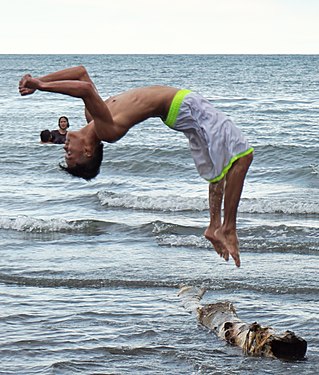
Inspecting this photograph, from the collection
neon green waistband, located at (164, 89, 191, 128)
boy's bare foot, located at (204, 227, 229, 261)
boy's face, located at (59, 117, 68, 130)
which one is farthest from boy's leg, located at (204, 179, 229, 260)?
boy's face, located at (59, 117, 68, 130)

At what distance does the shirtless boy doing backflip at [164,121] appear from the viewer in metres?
7.61

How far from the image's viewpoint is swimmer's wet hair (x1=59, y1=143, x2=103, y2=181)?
26.8 ft

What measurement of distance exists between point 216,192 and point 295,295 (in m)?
4.45

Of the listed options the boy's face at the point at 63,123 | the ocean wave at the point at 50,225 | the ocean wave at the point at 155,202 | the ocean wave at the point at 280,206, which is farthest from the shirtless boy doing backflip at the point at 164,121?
the ocean wave at the point at 155,202

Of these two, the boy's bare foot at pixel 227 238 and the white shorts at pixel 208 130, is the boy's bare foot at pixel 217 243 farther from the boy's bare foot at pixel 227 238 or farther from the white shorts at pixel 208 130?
the white shorts at pixel 208 130

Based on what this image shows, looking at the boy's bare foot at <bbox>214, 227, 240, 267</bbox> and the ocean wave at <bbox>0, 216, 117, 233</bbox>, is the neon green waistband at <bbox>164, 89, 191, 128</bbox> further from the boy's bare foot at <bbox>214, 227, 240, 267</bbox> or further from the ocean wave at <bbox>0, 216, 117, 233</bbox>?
the ocean wave at <bbox>0, 216, 117, 233</bbox>

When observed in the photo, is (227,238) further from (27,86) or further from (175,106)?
(27,86)

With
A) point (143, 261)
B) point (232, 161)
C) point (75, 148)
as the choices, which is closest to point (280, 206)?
point (143, 261)

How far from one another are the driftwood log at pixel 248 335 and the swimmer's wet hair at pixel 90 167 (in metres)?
2.66

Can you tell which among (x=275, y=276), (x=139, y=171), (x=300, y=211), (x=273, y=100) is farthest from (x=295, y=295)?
(x=273, y=100)

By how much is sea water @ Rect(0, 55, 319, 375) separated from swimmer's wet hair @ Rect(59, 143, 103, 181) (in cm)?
218

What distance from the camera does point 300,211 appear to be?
65.1 feet

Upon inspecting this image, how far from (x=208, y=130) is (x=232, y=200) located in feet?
2.11

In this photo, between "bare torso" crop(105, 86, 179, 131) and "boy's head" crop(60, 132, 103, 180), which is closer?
"bare torso" crop(105, 86, 179, 131)
